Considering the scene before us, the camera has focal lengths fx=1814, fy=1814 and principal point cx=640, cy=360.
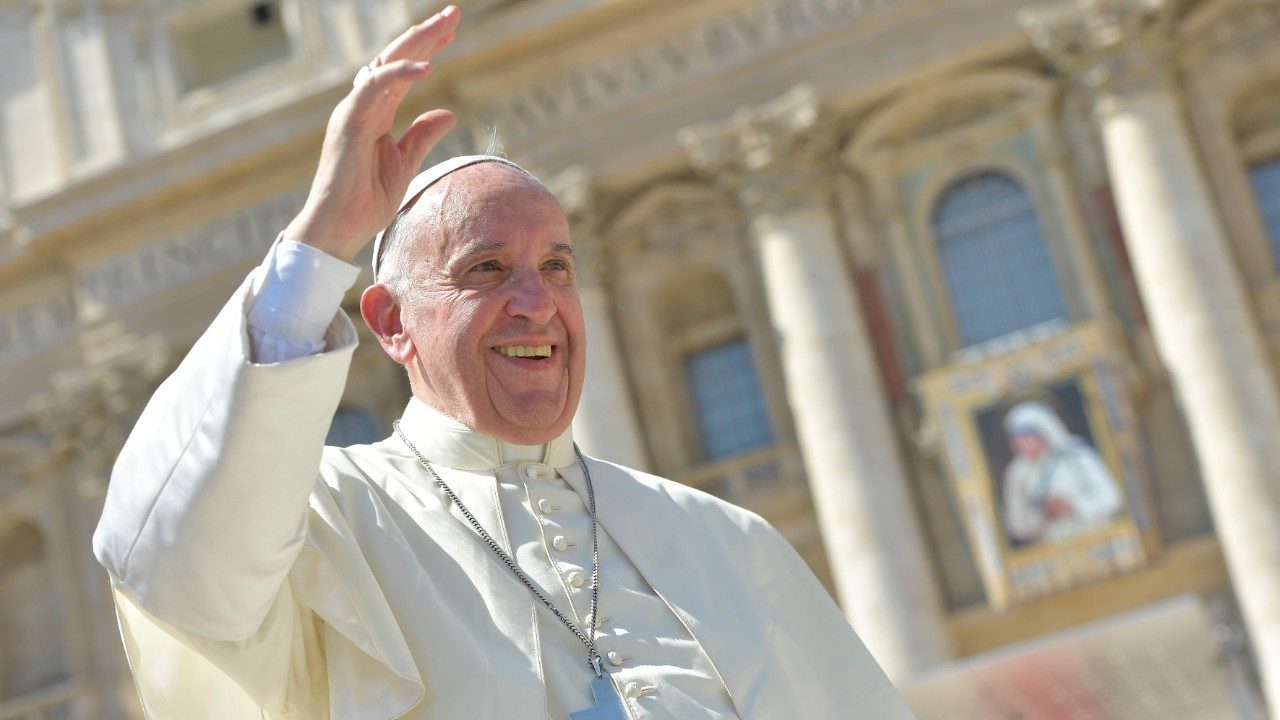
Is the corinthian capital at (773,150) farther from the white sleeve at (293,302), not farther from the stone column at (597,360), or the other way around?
the white sleeve at (293,302)

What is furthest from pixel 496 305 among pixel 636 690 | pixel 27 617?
pixel 27 617

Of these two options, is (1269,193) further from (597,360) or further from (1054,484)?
(597,360)

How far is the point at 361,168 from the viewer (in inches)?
89.9

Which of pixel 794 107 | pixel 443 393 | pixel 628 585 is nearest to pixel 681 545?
pixel 628 585

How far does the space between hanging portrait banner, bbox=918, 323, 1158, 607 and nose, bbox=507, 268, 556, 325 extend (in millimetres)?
13553

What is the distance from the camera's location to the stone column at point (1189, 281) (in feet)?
48.3

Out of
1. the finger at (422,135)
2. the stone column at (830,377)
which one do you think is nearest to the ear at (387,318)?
the finger at (422,135)

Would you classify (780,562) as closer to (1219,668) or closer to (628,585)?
(628,585)

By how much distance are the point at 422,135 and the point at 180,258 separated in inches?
692

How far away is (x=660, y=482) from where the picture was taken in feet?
10.1

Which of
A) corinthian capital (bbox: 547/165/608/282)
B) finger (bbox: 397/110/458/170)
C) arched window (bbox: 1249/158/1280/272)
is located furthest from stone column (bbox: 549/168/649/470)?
finger (bbox: 397/110/458/170)

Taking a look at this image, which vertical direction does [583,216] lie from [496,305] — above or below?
above

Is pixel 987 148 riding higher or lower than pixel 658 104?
lower

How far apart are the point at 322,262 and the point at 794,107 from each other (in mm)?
15114
